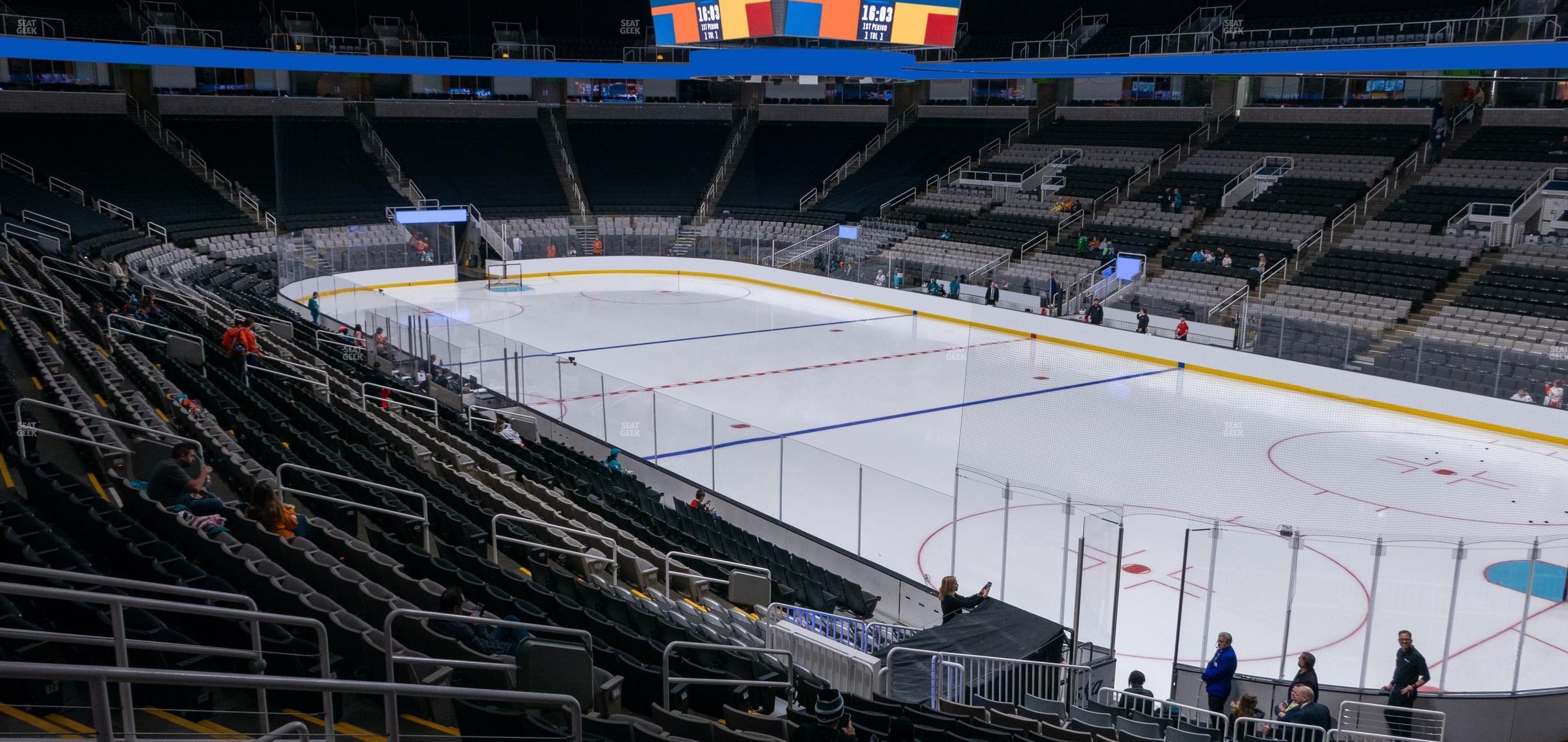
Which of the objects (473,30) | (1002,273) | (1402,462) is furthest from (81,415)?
(473,30)

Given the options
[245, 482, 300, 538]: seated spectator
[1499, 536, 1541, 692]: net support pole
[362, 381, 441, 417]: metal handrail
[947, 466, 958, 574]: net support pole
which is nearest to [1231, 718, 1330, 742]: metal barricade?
[1499, 536, 1541, 692]: net support pole

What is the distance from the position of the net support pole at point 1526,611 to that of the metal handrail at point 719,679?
5.35 meters

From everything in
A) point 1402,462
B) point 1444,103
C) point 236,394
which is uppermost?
point 1444,103

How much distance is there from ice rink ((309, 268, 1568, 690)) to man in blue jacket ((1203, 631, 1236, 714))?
53cm

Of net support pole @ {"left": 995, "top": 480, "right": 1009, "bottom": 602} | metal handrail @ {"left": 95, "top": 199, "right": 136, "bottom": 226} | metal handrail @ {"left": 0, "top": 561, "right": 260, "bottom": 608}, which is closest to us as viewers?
metal handrail @ {"left": 0, "top": 561, "right": 260, "bottom": 608}

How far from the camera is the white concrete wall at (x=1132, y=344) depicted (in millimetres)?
17484

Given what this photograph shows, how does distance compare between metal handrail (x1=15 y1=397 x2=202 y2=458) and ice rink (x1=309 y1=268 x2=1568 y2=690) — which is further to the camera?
ice rink (x1=309 y1=268 x2=1568 y2=690)

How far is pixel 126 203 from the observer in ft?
96.6

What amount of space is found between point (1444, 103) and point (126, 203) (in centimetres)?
3431

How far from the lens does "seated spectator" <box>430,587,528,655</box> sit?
5.87 m

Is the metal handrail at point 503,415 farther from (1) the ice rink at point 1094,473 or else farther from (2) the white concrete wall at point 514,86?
(2) the white concrete wall at point 514,86

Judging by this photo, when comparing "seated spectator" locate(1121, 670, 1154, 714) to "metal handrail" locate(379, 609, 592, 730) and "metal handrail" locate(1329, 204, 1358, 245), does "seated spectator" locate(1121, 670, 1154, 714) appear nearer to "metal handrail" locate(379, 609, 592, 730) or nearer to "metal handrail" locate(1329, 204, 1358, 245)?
"metal handrail" locate(379, 609, 592, 730)

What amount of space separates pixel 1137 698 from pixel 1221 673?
623 mm

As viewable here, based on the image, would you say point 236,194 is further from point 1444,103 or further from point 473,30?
point 1444,103
